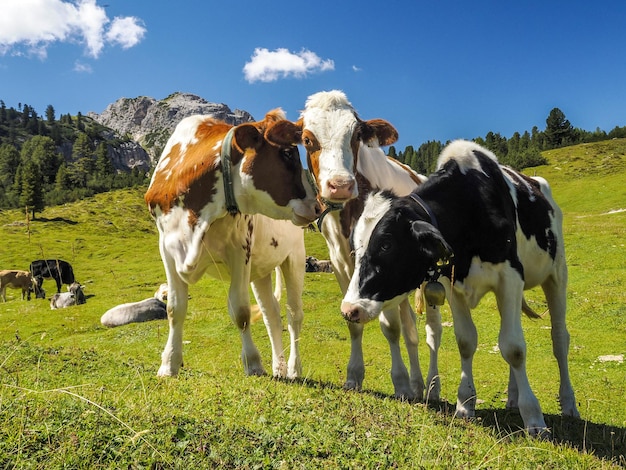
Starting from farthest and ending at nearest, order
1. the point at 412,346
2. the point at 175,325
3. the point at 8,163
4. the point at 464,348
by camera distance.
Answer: the point at 8,163 → the point at 412,346 → the point at 175,325 → the point at 464,348

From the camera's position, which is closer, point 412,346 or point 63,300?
point 412,346

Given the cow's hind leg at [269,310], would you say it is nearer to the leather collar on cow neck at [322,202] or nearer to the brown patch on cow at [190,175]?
the leather collar on cow neck at [322,202]

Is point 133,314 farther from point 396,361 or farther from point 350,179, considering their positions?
point 350,179

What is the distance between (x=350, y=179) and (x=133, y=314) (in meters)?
15.8

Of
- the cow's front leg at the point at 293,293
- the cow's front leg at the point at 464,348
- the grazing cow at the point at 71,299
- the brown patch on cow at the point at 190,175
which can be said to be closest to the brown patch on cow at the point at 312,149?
the brown patch on cow at the point at 190,175

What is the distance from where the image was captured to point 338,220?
255 inches

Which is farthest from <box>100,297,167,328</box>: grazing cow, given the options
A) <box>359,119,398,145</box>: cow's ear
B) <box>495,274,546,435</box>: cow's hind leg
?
<box>495,274,546,435</box>: cow's hind leg

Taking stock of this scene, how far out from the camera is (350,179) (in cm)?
545

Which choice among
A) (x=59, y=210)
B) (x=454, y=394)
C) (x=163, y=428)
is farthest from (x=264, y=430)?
(x=59, y=210)

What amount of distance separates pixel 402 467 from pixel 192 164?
14.2 feet

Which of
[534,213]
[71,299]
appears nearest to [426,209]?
[534,213]

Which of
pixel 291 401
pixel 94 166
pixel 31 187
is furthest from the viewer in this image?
pixel 94 166

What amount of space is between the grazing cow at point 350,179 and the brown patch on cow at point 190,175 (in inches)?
47.4

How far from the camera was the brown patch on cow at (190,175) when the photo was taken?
6137 millimetres
